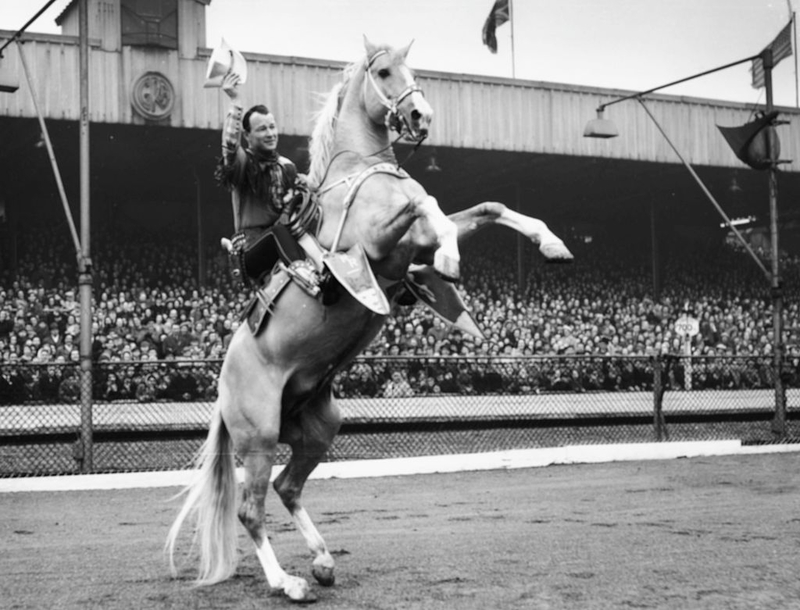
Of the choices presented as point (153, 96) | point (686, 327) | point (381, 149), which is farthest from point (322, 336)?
point (686, 327)

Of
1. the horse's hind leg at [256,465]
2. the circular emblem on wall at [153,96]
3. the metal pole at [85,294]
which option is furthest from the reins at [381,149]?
the circular emblem on wall at [153,96]

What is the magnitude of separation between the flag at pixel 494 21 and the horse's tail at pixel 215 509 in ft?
60.3

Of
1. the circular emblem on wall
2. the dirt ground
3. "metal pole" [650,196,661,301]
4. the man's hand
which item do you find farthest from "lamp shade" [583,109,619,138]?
the man's hand

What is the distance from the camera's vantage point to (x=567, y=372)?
48.9ft

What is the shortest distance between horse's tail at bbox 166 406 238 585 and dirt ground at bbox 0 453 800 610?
0.18m

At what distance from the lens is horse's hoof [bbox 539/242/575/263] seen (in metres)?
5.71

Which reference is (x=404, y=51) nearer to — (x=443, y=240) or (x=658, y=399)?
(x=443, y=240)

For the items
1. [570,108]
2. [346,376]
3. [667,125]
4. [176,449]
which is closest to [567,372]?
[346,376]

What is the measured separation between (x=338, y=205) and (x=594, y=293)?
24.2 m

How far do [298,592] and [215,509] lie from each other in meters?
1.10

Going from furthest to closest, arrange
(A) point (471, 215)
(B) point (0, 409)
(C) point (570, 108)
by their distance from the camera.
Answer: (C) point (570, 108) < (B) point (0, 409) < (A) point (471, 215)

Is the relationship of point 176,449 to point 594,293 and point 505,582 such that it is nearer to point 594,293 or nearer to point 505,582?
point 505,582

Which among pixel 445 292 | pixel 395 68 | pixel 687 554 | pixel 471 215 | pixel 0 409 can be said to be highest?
pixel 395 68

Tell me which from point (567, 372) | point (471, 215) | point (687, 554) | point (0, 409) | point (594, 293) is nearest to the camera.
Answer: point (471, 215)
